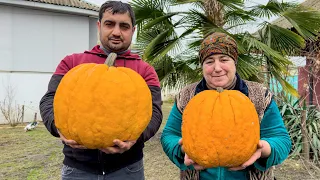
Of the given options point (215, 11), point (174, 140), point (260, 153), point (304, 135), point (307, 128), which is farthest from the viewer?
point (307, 128)

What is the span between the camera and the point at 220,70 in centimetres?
163

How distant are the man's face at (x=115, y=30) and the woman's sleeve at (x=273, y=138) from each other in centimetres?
96

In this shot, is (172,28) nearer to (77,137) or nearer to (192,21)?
(192,21)

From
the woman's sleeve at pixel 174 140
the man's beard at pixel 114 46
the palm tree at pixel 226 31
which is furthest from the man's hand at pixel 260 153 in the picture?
the palm tree at pixel 226 31

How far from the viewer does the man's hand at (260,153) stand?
1426mm

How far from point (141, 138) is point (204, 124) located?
44 cm

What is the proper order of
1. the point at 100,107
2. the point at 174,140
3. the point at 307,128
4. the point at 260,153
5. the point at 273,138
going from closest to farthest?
the point at 100,107
the point at 260,153
the point at 273,138
the point at 174,140
the point at 307,128

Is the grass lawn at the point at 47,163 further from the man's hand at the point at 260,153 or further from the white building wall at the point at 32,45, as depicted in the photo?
the white building wall at the point at 32,45

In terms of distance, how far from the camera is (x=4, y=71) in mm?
10555

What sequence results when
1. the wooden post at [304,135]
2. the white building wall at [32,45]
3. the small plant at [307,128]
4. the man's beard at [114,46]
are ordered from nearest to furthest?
the man's beard at [114,46]
the wooden post at [304,135]
the small plant at [307,128]
the white building wall at [32,45]

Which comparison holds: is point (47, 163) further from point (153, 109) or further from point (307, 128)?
point (307, 128)

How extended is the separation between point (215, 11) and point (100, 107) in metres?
4.61

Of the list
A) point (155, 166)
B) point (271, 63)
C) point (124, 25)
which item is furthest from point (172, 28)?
point (124, 25)

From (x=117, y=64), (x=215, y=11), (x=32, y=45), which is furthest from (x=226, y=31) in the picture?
(x=32, y=45)
